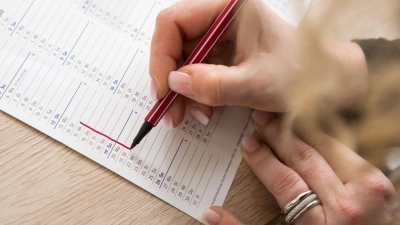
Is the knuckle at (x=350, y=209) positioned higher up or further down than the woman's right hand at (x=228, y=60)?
further down

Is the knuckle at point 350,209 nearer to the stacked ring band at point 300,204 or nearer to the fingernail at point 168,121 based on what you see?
the stacked ring band at point 300,204

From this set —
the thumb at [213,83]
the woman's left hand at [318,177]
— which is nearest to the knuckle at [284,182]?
the woman's left hand at [318,177]

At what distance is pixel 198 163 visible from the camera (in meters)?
0.46

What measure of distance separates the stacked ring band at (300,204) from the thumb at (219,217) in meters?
0.06

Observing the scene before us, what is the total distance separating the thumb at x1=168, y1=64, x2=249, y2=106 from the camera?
37 centimetres

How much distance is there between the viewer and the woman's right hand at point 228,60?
375 millimetres

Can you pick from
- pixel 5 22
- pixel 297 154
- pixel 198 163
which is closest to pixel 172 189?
pixel 198 163

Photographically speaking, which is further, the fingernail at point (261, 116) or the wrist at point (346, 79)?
the fingernail at point (261, 116)

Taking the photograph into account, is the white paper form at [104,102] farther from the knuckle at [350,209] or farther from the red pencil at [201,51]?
the knuckle at [350,209]

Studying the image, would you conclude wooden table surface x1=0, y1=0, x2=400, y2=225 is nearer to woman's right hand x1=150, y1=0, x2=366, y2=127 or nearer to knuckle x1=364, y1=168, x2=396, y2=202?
woman's right hand x1=150, y1=0, x2=366, y2=127

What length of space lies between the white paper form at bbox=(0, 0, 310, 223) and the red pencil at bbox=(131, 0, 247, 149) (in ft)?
0.09

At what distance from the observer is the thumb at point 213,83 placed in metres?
0.37

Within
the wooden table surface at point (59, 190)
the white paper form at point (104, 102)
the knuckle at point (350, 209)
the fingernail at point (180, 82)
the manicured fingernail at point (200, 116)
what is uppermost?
the fingernail at point (180, 82)

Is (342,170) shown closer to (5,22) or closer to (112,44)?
(112,44)
